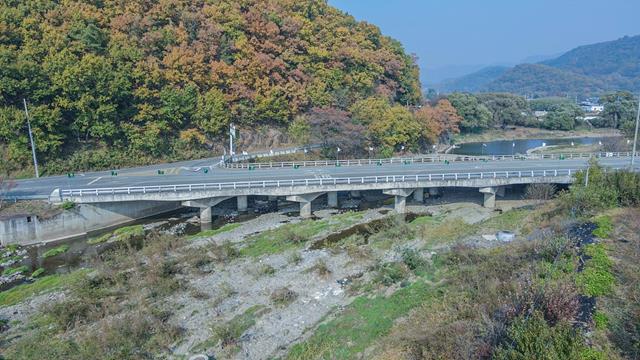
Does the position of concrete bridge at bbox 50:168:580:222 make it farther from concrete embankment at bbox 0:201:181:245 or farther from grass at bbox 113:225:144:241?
grass at bbox 113:225:144:241

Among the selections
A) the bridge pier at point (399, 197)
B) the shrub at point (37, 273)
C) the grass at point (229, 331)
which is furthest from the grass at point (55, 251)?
the bridge pier at point (399, 197)

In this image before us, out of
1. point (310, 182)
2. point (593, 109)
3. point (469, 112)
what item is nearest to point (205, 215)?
point (310, 182)

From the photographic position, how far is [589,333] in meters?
11.3

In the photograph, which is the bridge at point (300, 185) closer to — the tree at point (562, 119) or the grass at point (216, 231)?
the grass at point (216, 231)

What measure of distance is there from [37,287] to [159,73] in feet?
97.6

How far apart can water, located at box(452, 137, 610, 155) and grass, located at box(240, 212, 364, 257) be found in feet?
162

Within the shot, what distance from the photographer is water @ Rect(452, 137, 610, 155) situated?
80562 mm

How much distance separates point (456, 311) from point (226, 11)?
52442 millimetres

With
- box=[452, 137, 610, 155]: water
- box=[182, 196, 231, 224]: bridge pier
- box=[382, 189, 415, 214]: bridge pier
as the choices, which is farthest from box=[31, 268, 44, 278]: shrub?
box=[452, 137, 610, 155]: water

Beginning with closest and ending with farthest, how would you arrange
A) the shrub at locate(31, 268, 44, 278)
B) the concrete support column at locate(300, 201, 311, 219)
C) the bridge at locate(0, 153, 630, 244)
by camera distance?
1. the shrub at locate(31, 268, 44, 278)
2. the bridge at locate(0, 153, 630, 244)
3. the concrete support column at locate(300, 201, 311, 219)

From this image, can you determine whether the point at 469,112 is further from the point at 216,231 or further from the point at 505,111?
the point at 216,231

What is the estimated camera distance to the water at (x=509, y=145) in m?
80.6

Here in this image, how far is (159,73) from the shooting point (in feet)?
155

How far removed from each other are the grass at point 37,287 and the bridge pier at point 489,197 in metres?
30.5
